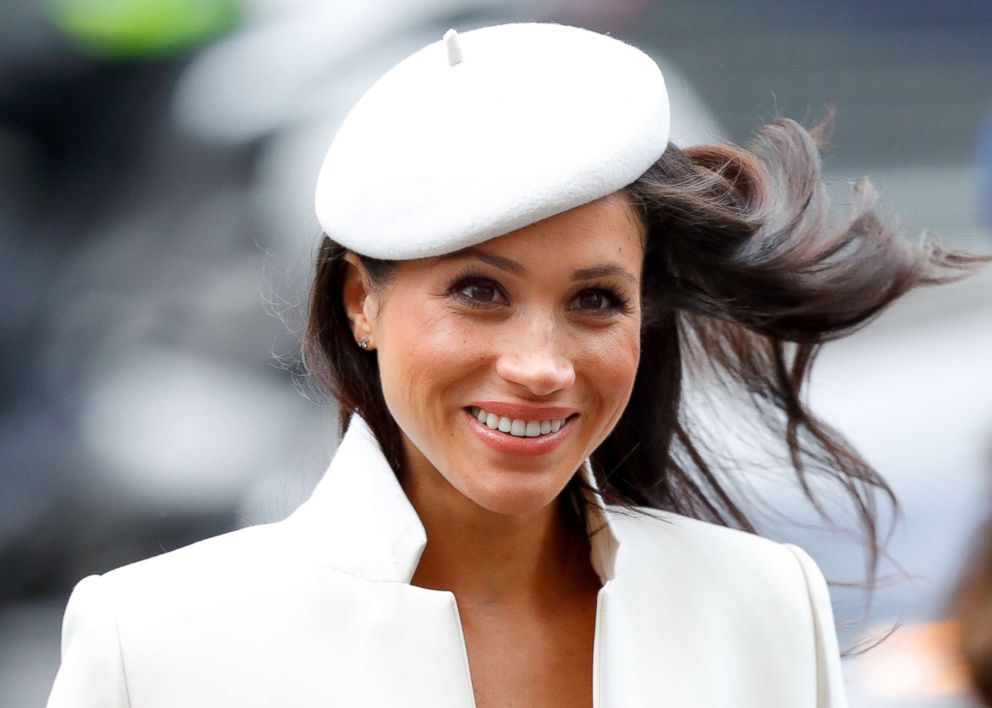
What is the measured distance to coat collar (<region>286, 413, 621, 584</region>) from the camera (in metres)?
2.33

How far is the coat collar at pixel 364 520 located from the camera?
233cm

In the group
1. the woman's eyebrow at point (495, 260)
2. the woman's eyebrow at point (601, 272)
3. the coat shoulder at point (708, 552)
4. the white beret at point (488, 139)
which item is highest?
the white beret at point (488, 139)

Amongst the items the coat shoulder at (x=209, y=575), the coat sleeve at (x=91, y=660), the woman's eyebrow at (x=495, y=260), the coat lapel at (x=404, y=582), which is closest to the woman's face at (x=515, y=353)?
the woman's eyebrow at (x=495, y=260)

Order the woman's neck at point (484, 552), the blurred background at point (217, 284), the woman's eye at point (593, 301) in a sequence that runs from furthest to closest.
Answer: the blurred background at point (217, 284)
the woman's neck at point (484, 552)
the woman's eye at point (593, 301)

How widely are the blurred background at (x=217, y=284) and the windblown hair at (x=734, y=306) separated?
1.48 meters

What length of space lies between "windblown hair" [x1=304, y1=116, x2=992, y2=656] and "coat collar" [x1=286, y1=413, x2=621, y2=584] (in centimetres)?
7

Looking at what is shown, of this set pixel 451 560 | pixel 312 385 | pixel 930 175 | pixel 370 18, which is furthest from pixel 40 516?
pixel 930 175

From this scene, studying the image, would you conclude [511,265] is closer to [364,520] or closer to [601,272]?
[601,272]

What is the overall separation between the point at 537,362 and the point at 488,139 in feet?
0.97

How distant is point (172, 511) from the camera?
15.5 ft

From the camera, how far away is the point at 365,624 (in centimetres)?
229

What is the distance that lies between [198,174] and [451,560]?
2750 mm

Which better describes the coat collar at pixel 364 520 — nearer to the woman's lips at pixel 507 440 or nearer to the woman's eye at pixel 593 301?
the woman's lips at pixel 507 440

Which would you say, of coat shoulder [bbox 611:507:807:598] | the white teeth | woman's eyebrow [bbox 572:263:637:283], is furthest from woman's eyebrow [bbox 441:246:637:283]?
coat shoulder [bbox 611:507:807:598]
